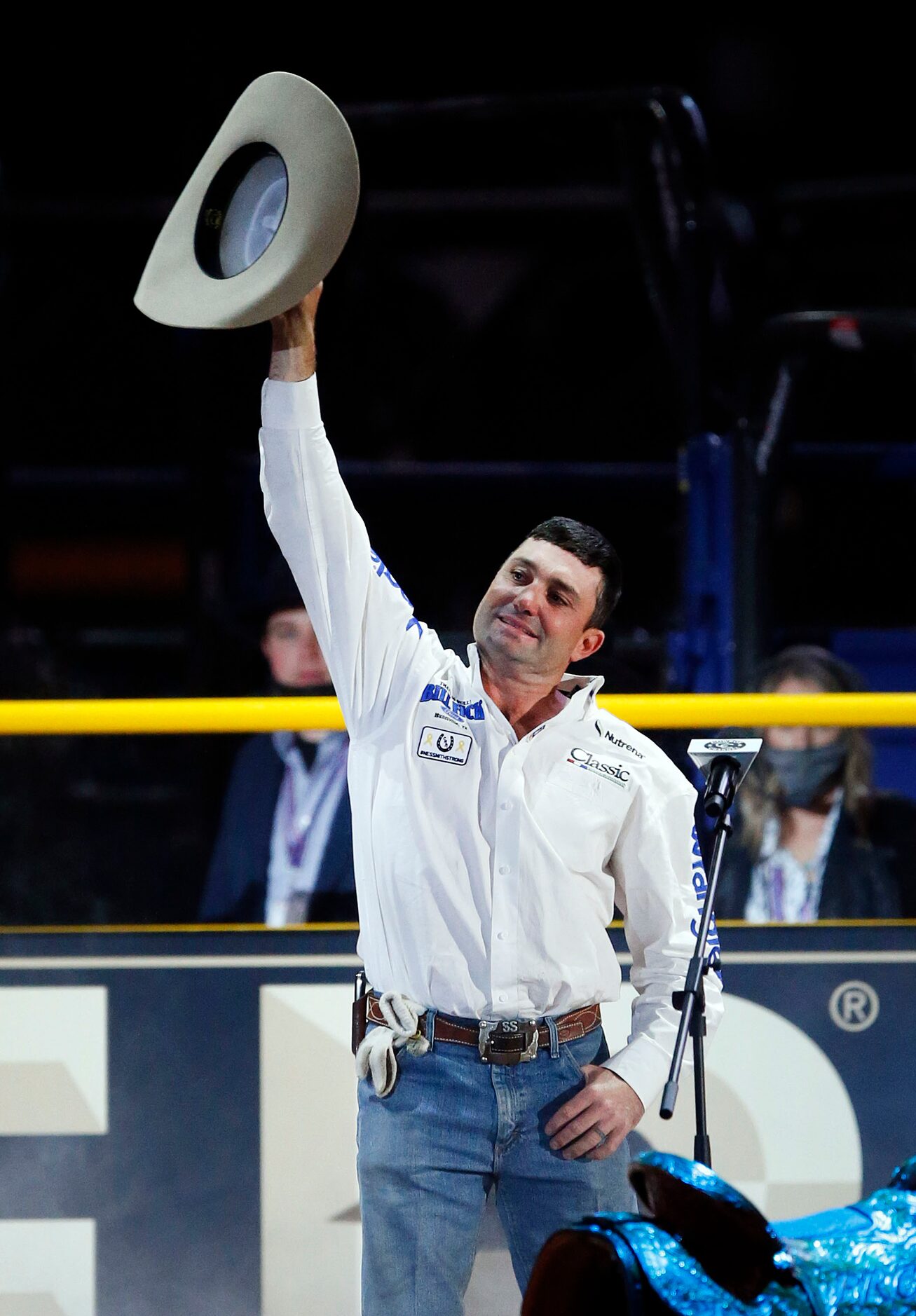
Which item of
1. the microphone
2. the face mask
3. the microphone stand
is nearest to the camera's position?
the microphone stand

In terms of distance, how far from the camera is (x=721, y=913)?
254 cm

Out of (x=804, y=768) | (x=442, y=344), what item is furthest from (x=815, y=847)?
(x=442, y=344)

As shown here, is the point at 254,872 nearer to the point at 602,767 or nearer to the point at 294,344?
the point at 602,767

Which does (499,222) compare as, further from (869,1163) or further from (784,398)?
(869,1163)

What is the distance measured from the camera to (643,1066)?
2059 millimetres

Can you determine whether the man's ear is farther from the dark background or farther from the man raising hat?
the dark background

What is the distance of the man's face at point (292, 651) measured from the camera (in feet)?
11.7

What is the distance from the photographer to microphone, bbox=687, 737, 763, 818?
6.24 ft

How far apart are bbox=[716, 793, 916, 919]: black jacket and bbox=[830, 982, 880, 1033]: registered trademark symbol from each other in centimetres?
13

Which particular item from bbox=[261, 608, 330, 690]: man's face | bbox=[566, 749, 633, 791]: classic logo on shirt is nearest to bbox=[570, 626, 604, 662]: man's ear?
bbox=[566, 749, 633, 791]: classic logo on shirt

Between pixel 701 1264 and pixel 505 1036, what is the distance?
1014mm

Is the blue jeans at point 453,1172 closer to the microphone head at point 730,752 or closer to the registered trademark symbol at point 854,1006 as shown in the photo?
the microphone head at point 730,752

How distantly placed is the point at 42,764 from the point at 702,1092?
1712 millimetres

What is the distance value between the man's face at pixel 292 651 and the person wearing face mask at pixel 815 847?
4.13 feet
